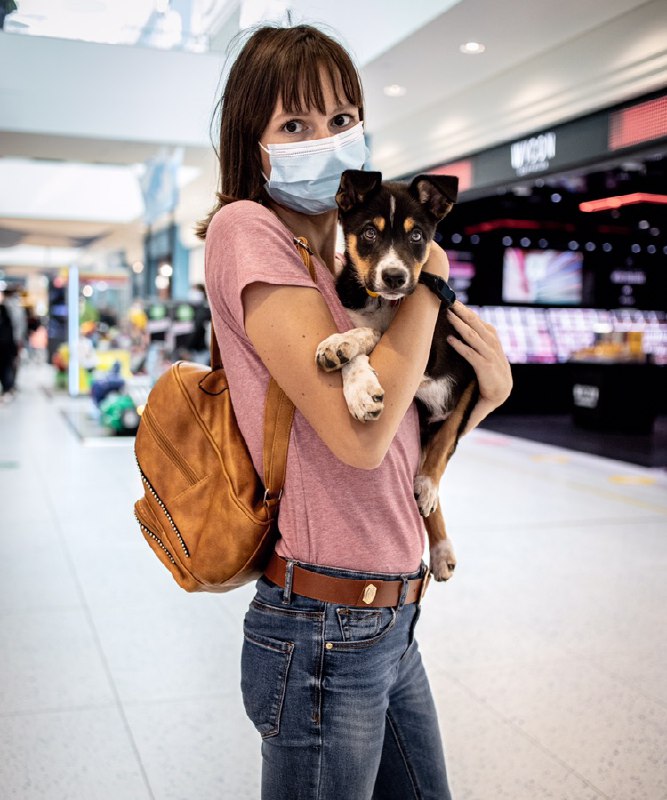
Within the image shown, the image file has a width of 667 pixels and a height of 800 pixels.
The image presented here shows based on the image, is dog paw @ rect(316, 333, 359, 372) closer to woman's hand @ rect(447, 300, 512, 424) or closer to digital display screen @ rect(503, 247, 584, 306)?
woman's hand @ rect(447, 300, 512, 424)

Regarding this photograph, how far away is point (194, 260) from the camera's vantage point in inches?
918

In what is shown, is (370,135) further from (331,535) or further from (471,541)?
(331,535)

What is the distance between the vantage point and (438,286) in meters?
1.35

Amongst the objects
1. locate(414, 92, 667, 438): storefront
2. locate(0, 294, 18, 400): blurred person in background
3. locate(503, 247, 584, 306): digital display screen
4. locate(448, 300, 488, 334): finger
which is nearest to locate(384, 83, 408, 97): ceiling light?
locate(414, 92, 667, 438): storefront

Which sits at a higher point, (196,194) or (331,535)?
(196,194)

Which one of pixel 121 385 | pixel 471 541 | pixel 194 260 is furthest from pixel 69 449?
pixel 194 260

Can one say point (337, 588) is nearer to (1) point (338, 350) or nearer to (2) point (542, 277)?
(1) point (338, 350)

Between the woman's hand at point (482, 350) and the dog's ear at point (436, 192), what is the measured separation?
0.31 metres

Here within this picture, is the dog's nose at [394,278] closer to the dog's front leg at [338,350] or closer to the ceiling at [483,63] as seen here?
the dog's front leg at [338,350]

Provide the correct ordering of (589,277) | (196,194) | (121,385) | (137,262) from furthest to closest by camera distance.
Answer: (137,262)
(196,194)
(589,277)
(121,385)

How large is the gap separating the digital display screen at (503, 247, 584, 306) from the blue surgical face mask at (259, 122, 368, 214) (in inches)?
516

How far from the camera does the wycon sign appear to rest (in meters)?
8.16

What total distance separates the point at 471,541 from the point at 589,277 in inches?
408

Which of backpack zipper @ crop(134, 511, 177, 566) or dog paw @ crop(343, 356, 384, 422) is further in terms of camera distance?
backpack zipper @ crop(134, 511, 177, 566)
